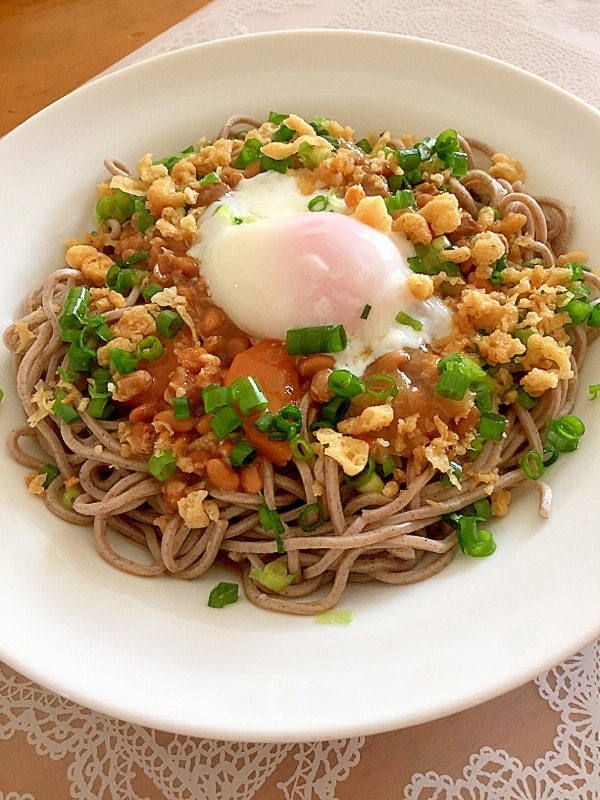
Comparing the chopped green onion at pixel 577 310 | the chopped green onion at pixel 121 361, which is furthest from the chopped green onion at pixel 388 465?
the chopped green onion at pixel 121 361

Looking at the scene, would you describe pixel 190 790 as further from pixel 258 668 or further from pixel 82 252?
pixel 82 252

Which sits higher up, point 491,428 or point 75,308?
point 75,308

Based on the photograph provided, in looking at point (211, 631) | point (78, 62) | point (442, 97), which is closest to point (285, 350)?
point (211, 631)

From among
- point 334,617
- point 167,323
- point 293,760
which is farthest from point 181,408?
point 293,760

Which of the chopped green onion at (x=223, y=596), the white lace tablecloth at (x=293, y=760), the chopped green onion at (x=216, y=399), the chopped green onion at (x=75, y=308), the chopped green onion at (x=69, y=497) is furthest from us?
the chopped green onion at (x=75, y=308)

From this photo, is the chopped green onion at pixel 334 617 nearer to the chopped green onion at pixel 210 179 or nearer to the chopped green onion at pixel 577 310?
the chopped green onion at pixel 577 310

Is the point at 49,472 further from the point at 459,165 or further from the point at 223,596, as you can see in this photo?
the point at 459,165

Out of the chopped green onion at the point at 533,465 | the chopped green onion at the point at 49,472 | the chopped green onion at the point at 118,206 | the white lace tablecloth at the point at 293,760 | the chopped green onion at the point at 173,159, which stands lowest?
the white lace tablecloth at the point at 293,760
